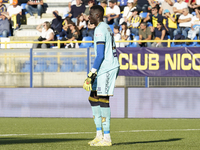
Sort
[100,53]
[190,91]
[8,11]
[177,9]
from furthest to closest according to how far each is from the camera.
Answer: [8,11] < [177,9] < [190,91] < [100,53]

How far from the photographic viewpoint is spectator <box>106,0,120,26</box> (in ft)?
58.7

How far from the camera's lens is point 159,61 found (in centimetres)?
1399

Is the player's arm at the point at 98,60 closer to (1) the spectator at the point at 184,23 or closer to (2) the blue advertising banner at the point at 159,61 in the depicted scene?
(2) the blue advertising banner at the point at 159,61

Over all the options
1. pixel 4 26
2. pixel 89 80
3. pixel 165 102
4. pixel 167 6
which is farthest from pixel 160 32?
pixel 89 80

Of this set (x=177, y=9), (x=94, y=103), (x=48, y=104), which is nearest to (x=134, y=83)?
(x=48, y=104)

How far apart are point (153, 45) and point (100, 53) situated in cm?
916

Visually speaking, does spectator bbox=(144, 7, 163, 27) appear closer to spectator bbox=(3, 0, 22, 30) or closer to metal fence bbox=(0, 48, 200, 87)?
metal fence bbox=(0, 48, 200, 87)

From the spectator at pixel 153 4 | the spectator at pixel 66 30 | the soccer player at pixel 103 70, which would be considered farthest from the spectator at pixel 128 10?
the soccer player at pixel 103 70

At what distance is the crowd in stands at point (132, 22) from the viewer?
16.3 meters

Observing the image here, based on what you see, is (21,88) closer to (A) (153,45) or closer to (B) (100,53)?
(A) (153,45)

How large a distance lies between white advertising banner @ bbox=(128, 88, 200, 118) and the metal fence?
25cm

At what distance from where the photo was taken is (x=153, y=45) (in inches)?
584

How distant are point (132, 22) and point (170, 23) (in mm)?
1462

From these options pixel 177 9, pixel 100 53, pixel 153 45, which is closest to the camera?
pixel 100 53
